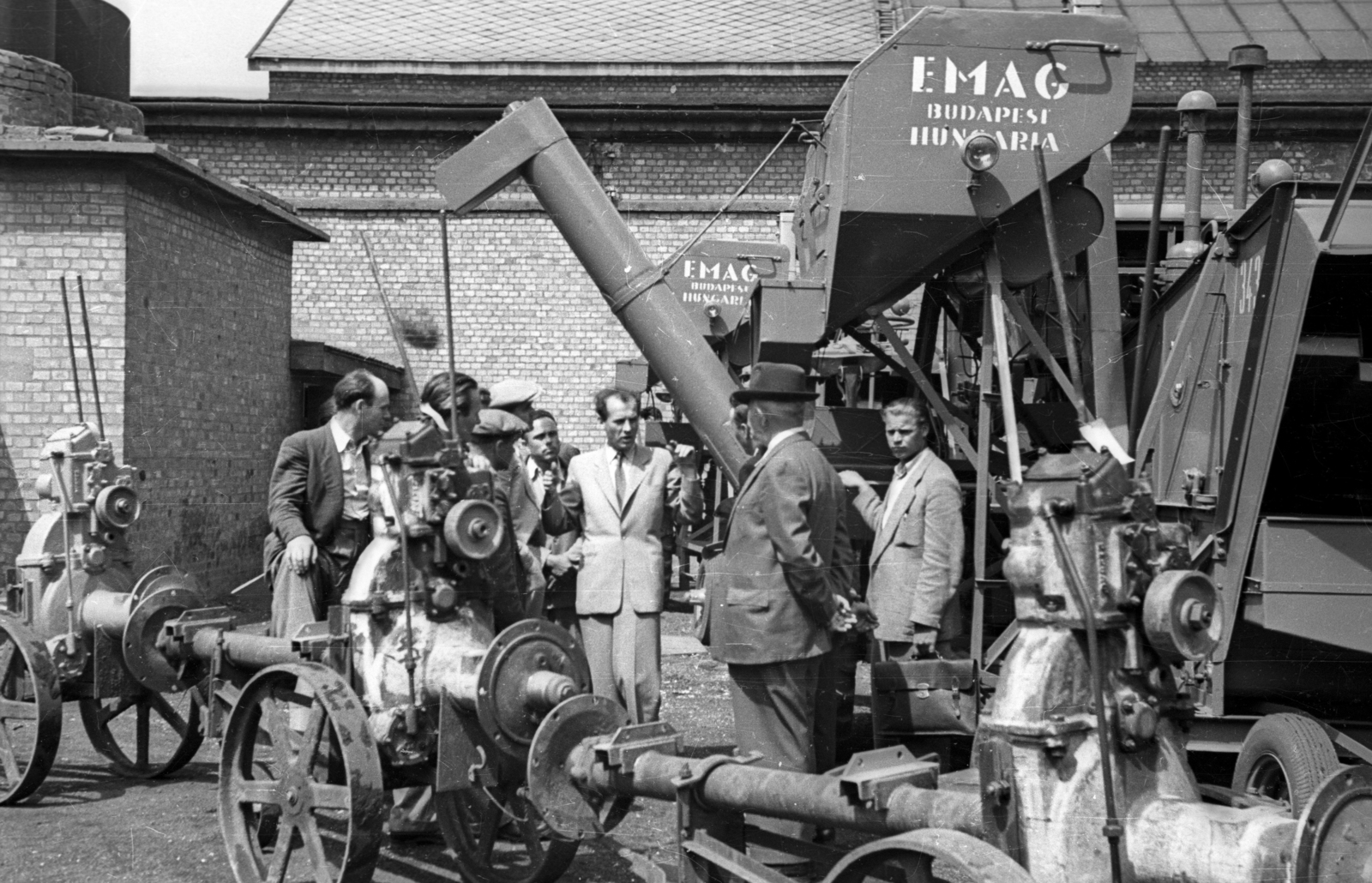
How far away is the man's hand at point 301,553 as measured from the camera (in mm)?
5785

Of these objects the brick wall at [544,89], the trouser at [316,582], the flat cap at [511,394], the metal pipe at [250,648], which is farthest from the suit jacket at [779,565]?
the brick wall at [544,89]

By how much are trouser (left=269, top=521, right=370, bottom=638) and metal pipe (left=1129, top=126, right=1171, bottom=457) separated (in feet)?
11.6

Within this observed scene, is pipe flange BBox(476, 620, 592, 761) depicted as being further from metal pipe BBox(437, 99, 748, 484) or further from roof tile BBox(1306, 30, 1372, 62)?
roof tile BBox(1306, 30, 1372, 62)

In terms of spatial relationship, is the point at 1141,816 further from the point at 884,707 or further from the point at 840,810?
the point at 884,707

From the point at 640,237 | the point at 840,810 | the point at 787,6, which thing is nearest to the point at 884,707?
the point at 840,810

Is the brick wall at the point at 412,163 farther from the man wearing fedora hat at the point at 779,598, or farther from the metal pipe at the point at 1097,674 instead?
the metal pipe at the point at 1097,674

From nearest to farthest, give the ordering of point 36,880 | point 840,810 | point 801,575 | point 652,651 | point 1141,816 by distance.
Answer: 1. point 1141,816
2. point 840,810
3. point 801,575
4. point 36,880
5. point 652,651

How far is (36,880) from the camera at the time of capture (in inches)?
199

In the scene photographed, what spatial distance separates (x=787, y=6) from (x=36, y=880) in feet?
56.7

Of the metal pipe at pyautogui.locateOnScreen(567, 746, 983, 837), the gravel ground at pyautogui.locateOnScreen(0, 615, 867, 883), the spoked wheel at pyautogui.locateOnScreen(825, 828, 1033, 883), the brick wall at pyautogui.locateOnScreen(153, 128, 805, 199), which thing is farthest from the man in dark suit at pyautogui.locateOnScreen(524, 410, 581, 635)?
the brick wall at pyautogui.locateOnScreen(153, 128, 805, 199)

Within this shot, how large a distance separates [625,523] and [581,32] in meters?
Result: 14.9

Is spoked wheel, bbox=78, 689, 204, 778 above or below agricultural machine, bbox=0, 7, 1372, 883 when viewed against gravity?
below

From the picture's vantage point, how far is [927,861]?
10.4ft

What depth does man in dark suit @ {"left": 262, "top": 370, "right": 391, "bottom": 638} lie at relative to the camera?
5.94m
